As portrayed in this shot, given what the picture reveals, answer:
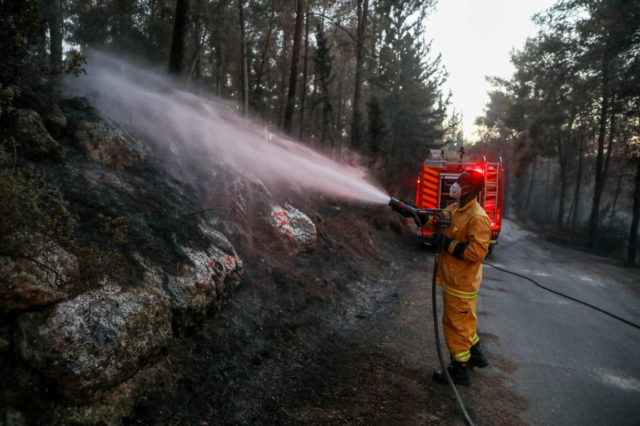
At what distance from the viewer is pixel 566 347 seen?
189 inches

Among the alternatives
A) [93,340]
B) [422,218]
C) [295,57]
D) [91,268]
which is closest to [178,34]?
[295,57]

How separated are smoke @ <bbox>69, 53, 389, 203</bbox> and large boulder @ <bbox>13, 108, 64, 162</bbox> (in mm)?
2248

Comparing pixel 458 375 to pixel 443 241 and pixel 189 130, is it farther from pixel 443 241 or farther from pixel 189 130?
pixel 189 130

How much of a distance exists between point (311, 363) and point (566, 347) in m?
3.31

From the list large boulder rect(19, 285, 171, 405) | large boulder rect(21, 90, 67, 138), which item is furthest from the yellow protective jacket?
large boulder rect(21, 90, 67, 138)

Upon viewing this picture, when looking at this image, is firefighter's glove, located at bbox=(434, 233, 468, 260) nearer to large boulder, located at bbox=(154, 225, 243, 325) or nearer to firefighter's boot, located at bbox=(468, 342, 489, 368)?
firefighter's boot, located at bbox=(468, 342, 489, 368)

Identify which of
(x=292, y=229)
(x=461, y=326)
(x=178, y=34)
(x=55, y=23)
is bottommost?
(x=461, y=326)

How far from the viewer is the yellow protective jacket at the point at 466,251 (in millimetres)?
3742

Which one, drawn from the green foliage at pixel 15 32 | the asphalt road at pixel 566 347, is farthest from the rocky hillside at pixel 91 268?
the asphalt road at pixel 566 347

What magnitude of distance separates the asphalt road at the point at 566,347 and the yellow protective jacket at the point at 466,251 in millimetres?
1091

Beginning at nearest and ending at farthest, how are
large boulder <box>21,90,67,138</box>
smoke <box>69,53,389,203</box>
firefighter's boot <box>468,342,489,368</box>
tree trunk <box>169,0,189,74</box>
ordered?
firefighter's boot <box>468,342,489,368</box> → large boulder <box>21,90,67,138</box> → smoke <box>69,53,389,203</box> → tree trunk <box>169,0,189,74</box>

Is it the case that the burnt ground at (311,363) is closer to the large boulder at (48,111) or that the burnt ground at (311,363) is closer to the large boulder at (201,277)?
the large boulder at (201,277)

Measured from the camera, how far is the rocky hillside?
234cm

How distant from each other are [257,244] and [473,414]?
12.0 feet
